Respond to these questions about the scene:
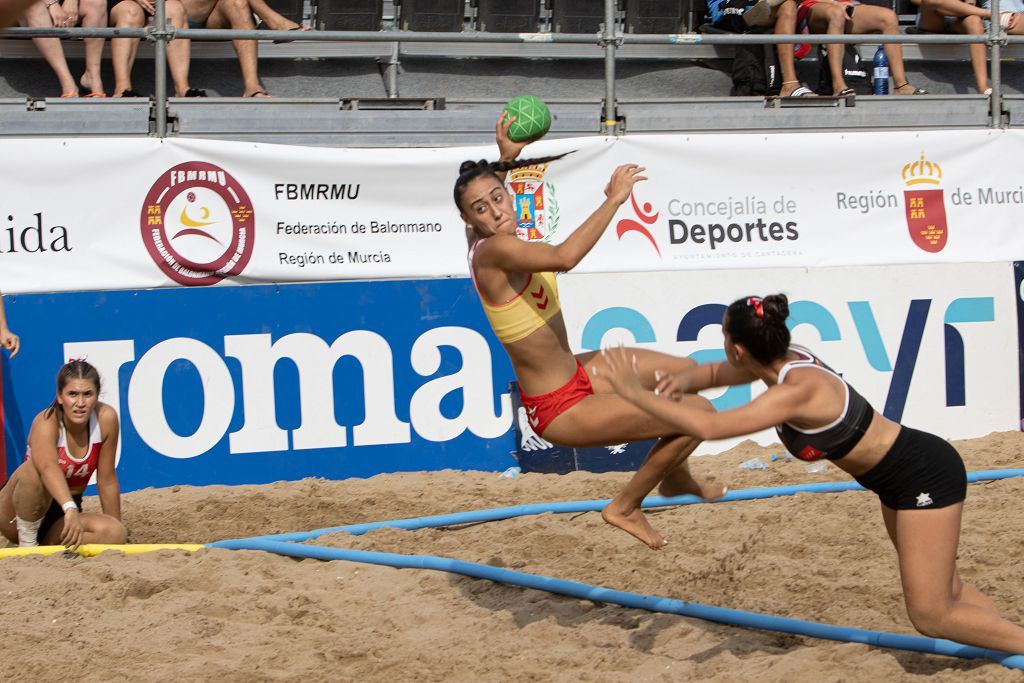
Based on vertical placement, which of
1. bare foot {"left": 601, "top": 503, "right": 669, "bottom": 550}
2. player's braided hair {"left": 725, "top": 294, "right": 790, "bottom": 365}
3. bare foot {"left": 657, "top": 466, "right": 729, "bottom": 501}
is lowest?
bare foot {"left": 601, "top": 503, "right": 669, "bottom": 550}

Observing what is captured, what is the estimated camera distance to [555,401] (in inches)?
213

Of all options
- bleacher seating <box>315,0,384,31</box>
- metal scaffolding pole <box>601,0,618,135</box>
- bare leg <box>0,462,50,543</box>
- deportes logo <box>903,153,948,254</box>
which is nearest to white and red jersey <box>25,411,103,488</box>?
bare leg <box>0,462,50,543</box>

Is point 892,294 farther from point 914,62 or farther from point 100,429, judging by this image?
point 100,429

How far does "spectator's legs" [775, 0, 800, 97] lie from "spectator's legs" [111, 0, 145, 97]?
5.27 meters

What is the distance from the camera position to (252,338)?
27.9 ft

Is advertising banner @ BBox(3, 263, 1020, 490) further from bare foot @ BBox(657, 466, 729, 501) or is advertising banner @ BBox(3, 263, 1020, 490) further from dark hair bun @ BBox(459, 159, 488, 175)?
dark hair bun @ BBox(459, 159, 488, 175)

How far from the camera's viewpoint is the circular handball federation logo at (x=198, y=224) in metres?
8.45

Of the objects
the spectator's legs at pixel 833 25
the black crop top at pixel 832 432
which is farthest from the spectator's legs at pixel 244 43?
the black crop top at pixel 832 432

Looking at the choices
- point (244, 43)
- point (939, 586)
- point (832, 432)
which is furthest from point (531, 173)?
point (939, 586)

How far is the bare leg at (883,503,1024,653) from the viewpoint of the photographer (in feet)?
14.8

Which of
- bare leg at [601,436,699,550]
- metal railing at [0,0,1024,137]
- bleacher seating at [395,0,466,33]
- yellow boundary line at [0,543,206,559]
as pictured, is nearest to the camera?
bare leg at [601,436,699,550]

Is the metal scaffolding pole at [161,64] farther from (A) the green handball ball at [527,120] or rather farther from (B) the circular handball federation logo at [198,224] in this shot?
(A) the green handball ball at [527,120]

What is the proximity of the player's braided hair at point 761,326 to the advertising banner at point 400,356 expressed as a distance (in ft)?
12.0

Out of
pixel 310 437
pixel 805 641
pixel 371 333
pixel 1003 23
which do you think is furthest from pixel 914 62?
pixel 805 641
